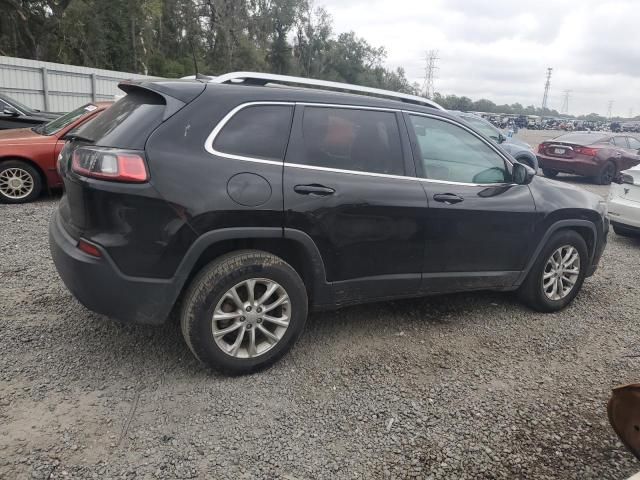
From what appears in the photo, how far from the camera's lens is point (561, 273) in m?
4.46

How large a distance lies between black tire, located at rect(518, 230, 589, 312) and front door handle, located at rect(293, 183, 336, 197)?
7.18 ft

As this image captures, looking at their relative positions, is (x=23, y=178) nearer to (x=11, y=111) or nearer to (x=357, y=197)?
(x=11, y=111)

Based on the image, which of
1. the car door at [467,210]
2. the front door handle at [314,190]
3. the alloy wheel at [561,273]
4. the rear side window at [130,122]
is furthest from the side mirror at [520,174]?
the rear side window at [130,122]

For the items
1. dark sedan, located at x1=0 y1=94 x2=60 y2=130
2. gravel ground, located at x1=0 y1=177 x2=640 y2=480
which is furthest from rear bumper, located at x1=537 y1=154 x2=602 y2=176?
dark sedan, located at x1=0 y1=94 x2=60 y2=130

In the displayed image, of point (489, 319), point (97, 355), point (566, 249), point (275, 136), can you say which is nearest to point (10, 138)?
point (97, 355)

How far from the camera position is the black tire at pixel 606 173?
44.2ft

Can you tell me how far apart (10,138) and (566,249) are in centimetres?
707

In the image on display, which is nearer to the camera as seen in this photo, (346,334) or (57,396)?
(57,396)

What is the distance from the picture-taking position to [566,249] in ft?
14.5

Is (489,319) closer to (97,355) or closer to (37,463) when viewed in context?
(97,355)

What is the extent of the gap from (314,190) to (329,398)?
129cm

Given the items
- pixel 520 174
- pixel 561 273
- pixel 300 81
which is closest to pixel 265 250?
pixel 300 81

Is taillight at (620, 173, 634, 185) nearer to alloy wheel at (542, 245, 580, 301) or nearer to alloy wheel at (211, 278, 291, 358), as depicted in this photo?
alloy wheel at (542, 245, 580, 301)

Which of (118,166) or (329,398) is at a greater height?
(118,166)
